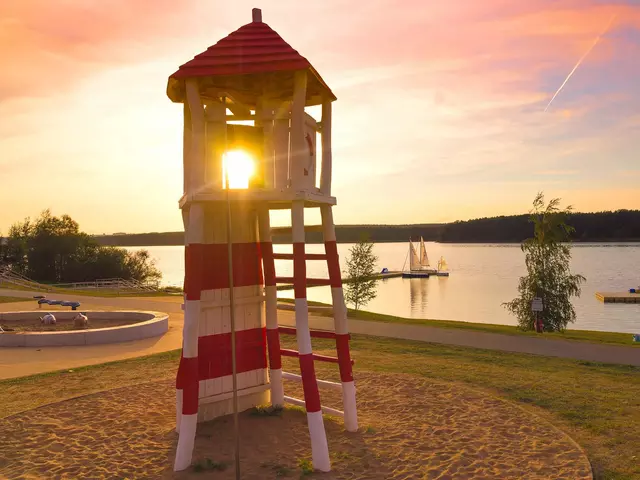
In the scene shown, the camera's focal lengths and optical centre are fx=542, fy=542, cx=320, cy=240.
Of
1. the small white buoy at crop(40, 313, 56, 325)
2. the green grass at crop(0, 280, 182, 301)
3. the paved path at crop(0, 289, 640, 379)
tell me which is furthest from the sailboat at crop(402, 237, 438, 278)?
the small white buoy at crop(40, 313, 56, 325)

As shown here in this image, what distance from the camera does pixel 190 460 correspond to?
666 centimetres

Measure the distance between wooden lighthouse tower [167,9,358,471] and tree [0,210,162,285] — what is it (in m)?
64.6

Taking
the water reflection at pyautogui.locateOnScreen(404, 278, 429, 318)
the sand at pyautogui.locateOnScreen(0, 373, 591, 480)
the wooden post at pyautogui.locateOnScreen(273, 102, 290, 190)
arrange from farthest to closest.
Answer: the water reflection at pyautogui.locateOnScreen(404, 278, 429, 318) < the wooden post at pyautogui.locateOnScreen(273, 102, 290, 190) < the sand at pyautogui.locateOnScreen(0, 373, 591, 480)

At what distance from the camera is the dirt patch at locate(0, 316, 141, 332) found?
17422mm

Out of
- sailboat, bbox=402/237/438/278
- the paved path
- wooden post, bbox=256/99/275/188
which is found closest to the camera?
wooden post, bbox=256/99/275/188

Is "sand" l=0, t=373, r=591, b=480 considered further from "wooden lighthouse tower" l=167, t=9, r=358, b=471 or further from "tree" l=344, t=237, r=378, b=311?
"tree" l=344, t=237, r=378, b=311

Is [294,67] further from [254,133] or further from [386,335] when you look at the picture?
[386,335]

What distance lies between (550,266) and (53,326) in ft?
70.4

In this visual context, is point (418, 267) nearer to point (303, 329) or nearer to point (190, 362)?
point (303, 329)

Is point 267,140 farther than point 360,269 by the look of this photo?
No

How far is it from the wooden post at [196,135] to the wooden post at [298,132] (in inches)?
45.1

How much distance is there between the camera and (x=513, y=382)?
10.8m

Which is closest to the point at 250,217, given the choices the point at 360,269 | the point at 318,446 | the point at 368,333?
the point at 318,446

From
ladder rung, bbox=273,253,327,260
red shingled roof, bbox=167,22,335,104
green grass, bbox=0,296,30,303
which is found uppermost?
red shingled roof, bbox=167,22,335,104
